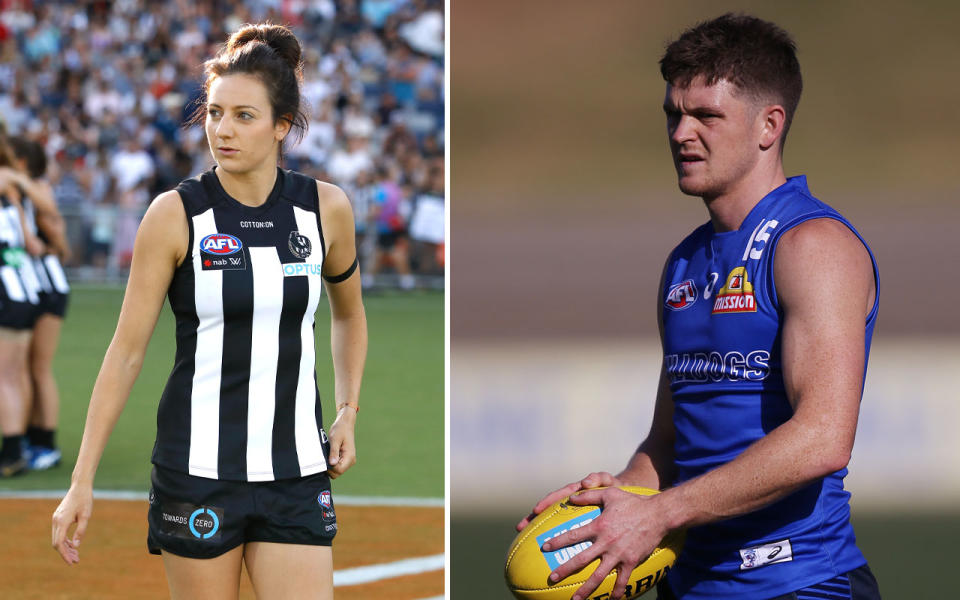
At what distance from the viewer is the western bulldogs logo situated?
10.3 feet

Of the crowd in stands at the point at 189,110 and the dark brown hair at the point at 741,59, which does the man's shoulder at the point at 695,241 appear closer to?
the dark brown hair at the point at 741,59

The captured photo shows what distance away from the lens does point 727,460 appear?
9.74ft

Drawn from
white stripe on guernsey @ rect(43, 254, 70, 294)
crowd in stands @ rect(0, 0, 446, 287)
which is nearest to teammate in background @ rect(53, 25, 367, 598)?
white stripe on guernsey @ rect(43, 254, 70, 294)

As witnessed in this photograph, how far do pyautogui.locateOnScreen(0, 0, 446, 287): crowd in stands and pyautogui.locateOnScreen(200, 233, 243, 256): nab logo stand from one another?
17505mm

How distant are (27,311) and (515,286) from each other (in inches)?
535

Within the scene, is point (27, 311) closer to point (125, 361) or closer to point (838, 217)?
point (125, 361)

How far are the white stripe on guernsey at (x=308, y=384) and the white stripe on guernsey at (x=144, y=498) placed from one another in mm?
4300

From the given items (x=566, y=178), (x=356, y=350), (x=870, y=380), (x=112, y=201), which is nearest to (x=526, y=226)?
(x=566, y=178)

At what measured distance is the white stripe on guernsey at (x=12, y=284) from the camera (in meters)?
8.34

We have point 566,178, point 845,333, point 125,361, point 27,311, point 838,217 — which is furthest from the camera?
point 566,178

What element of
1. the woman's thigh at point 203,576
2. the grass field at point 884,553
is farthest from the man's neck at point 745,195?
the grass field at point 884,553

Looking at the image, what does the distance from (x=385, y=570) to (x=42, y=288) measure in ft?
12.5

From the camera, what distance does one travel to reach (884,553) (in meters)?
7.23

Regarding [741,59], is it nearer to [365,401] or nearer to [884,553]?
[884,553]
